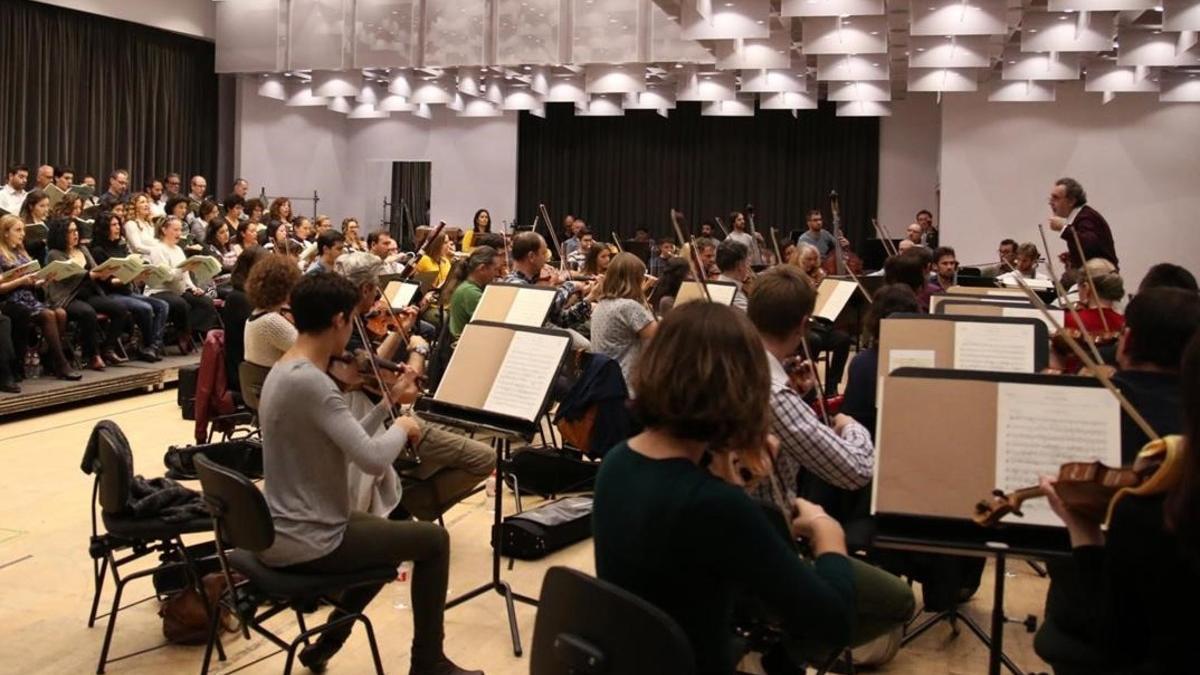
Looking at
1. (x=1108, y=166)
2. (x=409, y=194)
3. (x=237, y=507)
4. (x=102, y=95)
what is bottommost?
(x=237, y=507)

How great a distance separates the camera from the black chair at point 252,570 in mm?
2893

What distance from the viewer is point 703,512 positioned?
1.85 m

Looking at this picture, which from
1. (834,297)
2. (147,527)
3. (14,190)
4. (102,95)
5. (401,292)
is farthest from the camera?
(102,95)

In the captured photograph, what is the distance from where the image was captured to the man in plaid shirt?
2828mm

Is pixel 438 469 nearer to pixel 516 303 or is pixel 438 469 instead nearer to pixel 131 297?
pixel 516 303

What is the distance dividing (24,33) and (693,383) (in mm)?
13990

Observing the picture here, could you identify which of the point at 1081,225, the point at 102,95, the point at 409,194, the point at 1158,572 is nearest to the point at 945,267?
the point at 1081,225

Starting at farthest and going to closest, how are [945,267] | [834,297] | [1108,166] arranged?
[1108,166] → [945,267] → [834,297]

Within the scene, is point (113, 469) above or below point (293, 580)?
above

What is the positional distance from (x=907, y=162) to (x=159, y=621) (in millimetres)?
15480

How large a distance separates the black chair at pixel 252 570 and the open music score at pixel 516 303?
8.53ft

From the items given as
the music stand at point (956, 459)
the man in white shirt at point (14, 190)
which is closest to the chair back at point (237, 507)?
the music stand at point (956, 459)

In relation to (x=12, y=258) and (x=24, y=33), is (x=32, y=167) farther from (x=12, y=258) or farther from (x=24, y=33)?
(x=12, y=258)

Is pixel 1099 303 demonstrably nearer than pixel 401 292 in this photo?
Yes
